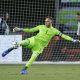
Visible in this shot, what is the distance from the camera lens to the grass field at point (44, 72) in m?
15.1

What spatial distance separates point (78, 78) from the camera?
15.1 metres

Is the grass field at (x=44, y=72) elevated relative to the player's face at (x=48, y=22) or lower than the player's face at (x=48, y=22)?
lower

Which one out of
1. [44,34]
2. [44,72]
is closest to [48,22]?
[44,34]

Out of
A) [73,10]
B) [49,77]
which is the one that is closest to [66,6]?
[73,10]

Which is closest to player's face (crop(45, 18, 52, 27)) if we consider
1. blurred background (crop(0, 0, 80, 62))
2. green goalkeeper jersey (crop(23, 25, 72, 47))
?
green goalkeeper jersey (crop(23, 25, 72, 47))

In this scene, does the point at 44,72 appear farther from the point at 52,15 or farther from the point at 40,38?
the point at 52,15

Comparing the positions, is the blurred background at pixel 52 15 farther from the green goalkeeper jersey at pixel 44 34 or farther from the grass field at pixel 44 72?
the green goalkeeper jersey at pixel 44 34

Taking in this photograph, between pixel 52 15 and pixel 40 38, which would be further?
pixel 52 15

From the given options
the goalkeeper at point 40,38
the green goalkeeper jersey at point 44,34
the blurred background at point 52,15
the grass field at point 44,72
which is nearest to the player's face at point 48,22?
the goalkeeper at point 40,38

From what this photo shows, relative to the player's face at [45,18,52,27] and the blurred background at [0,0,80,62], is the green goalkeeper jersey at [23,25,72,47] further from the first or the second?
the blurred background at [0,0,80,62]

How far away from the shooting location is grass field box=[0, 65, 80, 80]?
49.4 feet

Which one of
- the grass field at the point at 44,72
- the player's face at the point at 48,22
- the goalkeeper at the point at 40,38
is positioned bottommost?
the grass field at the point at 44,72

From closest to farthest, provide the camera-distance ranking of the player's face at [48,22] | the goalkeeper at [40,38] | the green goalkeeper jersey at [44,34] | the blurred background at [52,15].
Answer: the goalkeeper at [40,38], the player's face at [48,22], the green goalkeeper jersey at [44,34], the blurred background at [52,15]

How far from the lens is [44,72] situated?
16562 millimetres
